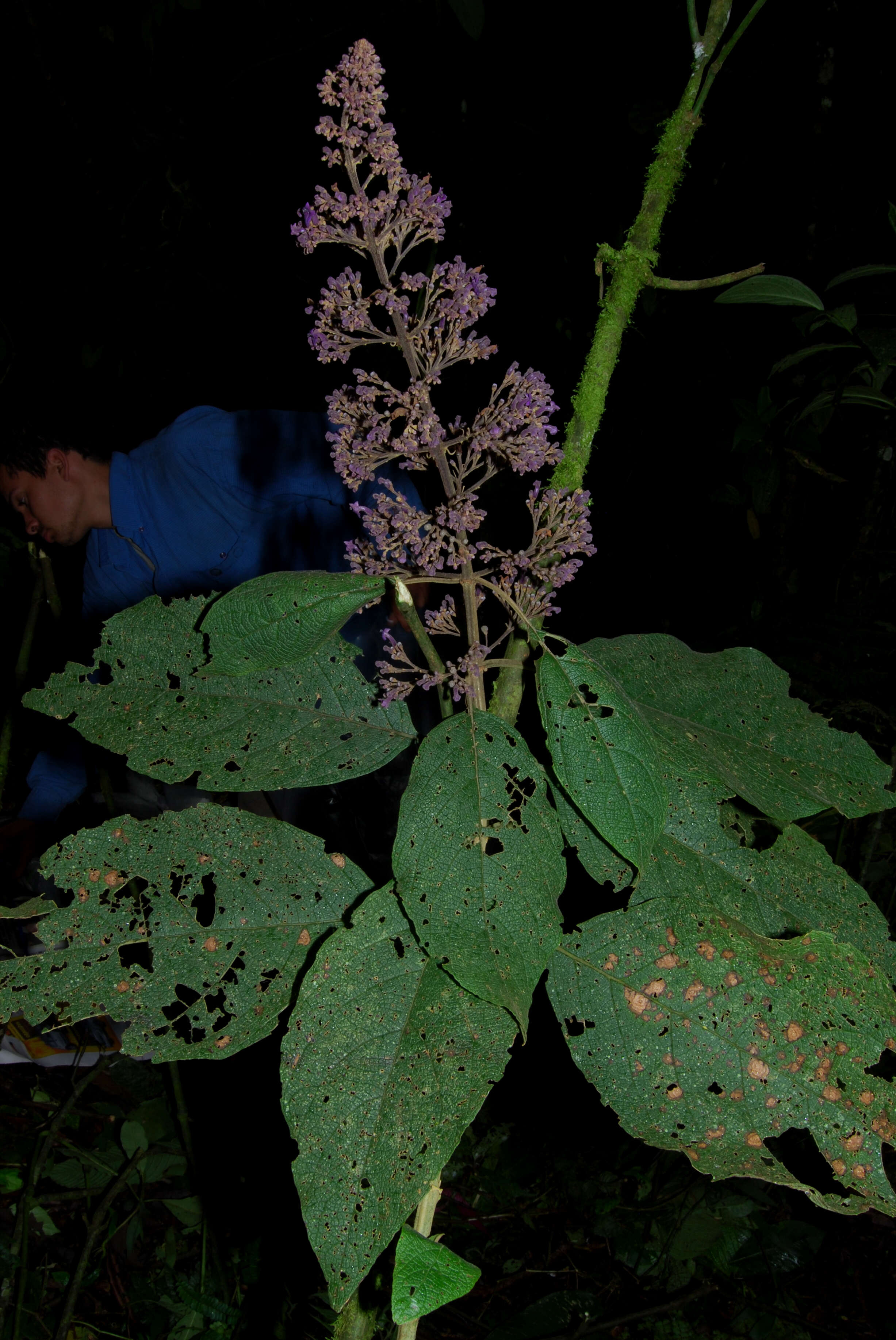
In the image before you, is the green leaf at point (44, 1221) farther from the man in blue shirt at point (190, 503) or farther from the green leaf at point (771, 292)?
the green leaf at point (771, 292)

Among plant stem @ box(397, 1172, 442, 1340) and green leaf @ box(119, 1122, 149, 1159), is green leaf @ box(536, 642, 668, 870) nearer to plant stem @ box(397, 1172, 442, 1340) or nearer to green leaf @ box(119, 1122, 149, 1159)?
plant stem @ box(397, 1172, 442, 1340)

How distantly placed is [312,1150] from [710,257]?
3717 mm

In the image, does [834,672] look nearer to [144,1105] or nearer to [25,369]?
[144,1105]

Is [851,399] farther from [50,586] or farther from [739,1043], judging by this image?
[50,586]

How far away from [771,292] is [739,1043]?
3.22 feet

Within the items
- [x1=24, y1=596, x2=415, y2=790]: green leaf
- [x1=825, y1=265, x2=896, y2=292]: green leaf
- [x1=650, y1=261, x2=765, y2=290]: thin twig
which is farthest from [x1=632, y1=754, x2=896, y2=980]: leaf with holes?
[x1=825, y1=265, x2=896, y2=292]: green leaf

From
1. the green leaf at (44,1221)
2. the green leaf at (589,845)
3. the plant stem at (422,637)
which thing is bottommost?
the green leaf at (44,1221)

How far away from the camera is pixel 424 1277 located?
520 mm

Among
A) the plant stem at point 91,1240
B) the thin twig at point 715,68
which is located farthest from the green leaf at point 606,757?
the plant stem at point 91,1240

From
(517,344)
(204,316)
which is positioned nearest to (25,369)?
(204,316)

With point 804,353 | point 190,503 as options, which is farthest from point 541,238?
point 804,353

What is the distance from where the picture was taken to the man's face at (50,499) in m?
2.63

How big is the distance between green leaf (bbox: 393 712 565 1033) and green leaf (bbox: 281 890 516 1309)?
0.09m

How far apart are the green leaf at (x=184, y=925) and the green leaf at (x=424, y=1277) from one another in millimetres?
221
